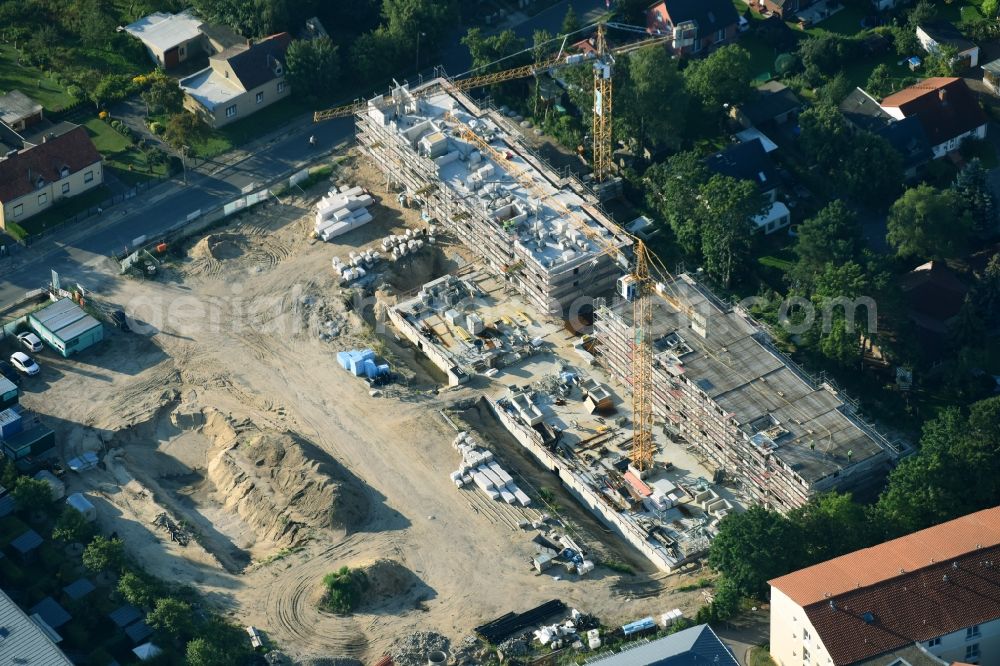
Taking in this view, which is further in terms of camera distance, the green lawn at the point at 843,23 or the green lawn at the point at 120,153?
the green lawn at the point at 843,23

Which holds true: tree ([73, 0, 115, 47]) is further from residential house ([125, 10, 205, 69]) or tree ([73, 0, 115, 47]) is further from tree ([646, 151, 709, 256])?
tree ([646, 151, 709, 256])

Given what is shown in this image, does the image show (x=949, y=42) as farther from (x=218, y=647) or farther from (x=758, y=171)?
(x=218, y=647)

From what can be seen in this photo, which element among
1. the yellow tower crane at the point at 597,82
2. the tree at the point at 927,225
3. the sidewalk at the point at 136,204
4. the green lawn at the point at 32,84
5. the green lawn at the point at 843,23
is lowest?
the tree at the point at 927,225

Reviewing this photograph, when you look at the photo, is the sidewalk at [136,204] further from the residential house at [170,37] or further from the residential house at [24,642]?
the residential house at [24,642]

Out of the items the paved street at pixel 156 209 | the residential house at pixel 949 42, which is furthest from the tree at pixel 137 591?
the residential house at pixel 949 42

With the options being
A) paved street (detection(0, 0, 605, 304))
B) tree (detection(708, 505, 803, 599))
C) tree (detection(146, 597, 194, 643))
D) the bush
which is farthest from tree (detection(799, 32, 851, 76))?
tree (detection(146, 597, 194, 643))

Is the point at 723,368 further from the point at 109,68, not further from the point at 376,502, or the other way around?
the point at 109,68
